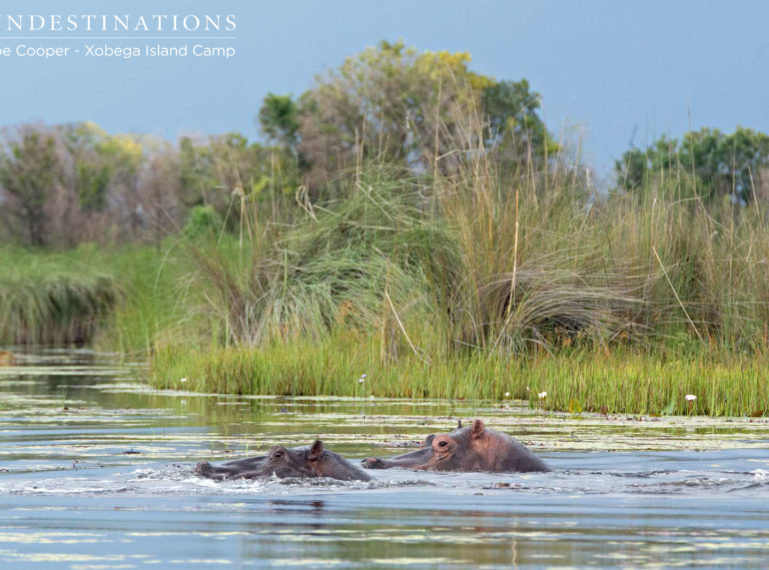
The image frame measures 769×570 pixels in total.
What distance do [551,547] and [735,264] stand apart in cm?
892

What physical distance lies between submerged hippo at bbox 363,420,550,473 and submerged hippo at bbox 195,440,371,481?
398 millimetres

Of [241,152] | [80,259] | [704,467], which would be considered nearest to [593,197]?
[704,467]

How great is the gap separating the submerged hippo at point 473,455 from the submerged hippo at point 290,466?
0.40 meters

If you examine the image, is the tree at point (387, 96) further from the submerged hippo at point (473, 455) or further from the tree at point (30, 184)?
the submerged hippo at point (473, 455)

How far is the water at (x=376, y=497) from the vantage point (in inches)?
185

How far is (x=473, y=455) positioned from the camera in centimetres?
730

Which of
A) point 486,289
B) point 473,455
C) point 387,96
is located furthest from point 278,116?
point 473,455

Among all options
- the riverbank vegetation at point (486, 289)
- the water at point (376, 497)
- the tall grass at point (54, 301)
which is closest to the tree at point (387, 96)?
the tall grass at point (54, 301)

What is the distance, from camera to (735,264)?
13.2 meters

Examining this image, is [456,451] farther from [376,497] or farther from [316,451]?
[376,497]

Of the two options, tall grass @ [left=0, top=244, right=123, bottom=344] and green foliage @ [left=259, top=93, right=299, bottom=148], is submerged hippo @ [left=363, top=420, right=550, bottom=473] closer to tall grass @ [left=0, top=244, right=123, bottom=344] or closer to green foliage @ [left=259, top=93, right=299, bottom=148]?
tall grass @ [left=0, top=244, right=123, bottom=344]

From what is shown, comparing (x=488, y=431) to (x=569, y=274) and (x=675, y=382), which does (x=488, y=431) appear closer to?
(x=675, y=382)

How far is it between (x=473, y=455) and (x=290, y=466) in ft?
3.61

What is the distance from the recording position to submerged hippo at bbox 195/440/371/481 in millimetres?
6637
